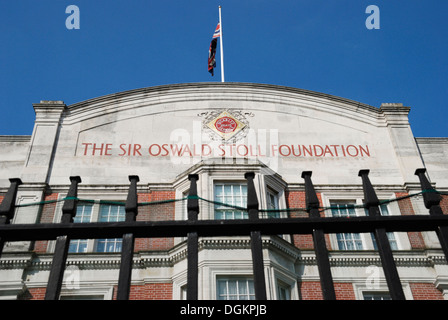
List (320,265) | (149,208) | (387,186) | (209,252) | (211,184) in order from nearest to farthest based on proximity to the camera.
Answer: (320,265)
(149,208)
(209,252)
(211,184)
(387,186)

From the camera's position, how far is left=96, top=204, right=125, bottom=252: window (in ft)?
49.3

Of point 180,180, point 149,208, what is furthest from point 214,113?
point 149,208

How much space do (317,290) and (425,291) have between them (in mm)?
3503

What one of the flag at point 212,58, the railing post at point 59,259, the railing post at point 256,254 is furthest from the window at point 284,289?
the flag at point 212,58

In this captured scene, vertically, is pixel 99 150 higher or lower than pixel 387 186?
higher

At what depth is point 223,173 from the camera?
16.4 metres

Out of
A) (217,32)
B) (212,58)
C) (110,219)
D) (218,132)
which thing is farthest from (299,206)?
(217,32)

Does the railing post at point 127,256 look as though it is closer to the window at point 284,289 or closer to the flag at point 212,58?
the window at point 284,289

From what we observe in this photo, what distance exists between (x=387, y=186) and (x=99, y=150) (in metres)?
11.3

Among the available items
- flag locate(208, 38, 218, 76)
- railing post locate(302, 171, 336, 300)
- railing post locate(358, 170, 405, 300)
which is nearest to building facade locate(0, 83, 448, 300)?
flag locate(208, 38, 218, 76)

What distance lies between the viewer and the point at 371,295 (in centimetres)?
1439

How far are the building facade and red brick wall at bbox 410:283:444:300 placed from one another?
0.16ft

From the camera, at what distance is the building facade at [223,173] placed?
14.1 m

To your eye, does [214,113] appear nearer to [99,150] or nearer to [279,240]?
[99,150]
